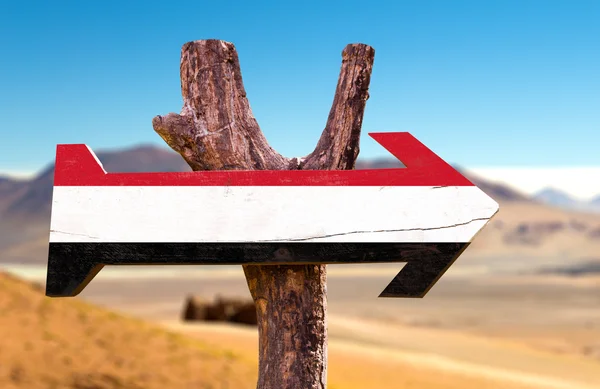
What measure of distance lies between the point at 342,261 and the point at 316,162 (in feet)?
2.36

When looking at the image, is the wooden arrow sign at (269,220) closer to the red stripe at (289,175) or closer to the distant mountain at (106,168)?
the red stripe at (289,175)

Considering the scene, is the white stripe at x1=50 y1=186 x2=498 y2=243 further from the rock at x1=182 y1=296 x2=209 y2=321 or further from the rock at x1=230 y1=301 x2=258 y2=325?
the rock at x1=182 y1=296 x2=209 y2=321

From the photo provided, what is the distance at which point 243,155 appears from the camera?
4.21 metres

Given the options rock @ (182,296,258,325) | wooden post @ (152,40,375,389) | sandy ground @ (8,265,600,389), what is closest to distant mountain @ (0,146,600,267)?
sandy ground @ (8,265,600,389)

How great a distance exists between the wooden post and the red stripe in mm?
359

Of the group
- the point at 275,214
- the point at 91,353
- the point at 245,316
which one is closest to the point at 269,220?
the point at 275,214

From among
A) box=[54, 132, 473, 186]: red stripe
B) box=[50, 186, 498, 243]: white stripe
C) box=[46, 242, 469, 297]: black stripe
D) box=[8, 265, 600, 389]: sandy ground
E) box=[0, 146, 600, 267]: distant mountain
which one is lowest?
box=[8, 265, 600, 389]: sandy ground

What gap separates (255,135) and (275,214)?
2.25 feet

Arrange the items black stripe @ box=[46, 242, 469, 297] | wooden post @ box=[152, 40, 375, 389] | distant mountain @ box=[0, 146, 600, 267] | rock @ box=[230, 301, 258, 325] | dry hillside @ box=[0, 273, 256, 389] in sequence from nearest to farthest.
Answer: black stripe @ box=[46, 242, 469, 297] → wooden post @ box=[152, 40, 375, 389] → dry hillside @ box=[0, 273, 256, 389] → rock @ box=[230, 301, 258, 325] → distant mountain @ box=[0, 146, 600, 267]

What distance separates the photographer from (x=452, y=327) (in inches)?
1038

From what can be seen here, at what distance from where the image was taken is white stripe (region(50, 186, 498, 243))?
3793 millimetres

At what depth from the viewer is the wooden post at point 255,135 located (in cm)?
405

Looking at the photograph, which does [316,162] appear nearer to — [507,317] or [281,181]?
[281,181]

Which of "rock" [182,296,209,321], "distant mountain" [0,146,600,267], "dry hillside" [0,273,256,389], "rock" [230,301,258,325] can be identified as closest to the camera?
"dry hillside" [0,273,256,389]
